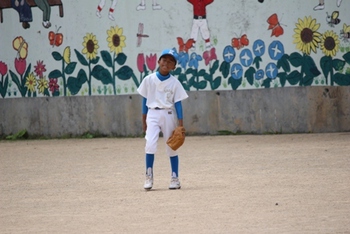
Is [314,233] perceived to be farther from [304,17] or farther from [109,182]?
[304,17]

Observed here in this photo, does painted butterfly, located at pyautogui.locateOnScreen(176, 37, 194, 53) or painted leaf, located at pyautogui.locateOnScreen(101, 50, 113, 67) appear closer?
painted butterfly, located at pyautogui.locateOnScreen(176, 37, 194, 53)

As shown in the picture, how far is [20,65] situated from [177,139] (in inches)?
423

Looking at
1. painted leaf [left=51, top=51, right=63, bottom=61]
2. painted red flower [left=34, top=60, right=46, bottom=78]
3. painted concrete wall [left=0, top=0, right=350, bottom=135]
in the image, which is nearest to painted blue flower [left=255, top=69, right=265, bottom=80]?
painted concrete wall [left=0, top=0, right=350, bottom=135]

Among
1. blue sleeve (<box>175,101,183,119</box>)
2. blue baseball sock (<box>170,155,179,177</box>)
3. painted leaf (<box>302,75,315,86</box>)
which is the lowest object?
blue baseball sock (<box>170,155,179,177</box>)

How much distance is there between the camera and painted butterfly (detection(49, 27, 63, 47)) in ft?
71.5

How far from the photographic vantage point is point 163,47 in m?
20.9

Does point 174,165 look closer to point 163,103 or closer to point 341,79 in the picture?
point 163,103

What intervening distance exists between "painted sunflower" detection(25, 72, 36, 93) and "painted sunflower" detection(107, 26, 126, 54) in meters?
1.86

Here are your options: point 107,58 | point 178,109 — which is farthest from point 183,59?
point 178,109

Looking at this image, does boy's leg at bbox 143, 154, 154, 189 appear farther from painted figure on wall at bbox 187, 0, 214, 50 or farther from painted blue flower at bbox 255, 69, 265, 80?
painted figure on wall at bbox 187, 0, 214, 50

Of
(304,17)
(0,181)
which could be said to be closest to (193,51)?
(304,17)

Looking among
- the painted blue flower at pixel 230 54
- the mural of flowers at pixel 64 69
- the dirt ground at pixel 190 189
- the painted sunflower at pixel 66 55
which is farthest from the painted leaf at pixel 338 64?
the painted sunflower at pixel 66 55

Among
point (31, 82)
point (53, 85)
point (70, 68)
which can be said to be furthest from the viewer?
point (31, 82)

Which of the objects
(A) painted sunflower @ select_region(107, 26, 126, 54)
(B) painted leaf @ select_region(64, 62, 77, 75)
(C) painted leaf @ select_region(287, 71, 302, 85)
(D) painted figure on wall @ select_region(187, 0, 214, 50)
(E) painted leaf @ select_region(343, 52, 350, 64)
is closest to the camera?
(E) painted leaf @ select_region(343, 52, 350, 64)
